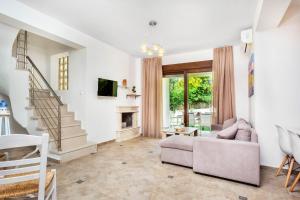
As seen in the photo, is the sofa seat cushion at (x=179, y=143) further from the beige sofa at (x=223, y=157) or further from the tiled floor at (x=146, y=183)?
the tiled floor at (x=146, y=183)

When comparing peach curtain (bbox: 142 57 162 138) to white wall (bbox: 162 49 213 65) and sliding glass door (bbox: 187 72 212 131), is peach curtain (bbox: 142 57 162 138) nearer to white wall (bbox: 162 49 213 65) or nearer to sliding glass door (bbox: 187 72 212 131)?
white wall (bbox: 162 49 213 65)

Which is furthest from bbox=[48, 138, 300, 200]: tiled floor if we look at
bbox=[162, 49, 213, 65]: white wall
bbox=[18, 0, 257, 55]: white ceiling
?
bbox=[162, 49, 213, 65]: white wall

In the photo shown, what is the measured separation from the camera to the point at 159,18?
3225 mm

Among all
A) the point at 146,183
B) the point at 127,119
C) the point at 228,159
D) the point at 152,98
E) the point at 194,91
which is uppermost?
the point at 194,91

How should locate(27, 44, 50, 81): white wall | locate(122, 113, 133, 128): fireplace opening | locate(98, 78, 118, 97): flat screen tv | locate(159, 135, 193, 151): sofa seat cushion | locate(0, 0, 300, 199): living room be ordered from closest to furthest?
locate(0, 0, 300, 199): living room → locate(159, 135, 193, 151): sofa seat cushion → locate(98, 78, 118, 97): flat screen tv → locate(27, 44, 50, 81): white wall → locate(122, 113, 133, 128): fireplace opening

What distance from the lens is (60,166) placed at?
303 cm

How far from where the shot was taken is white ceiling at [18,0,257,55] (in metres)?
2.77

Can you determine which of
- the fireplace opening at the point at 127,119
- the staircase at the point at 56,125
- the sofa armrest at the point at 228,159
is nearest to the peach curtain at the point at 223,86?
the sofa armrest at the point at 228,159

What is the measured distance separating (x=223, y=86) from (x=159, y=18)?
8.84ft

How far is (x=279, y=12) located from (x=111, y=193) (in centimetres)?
356

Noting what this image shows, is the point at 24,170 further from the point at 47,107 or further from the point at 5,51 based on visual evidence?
the point at 47,107

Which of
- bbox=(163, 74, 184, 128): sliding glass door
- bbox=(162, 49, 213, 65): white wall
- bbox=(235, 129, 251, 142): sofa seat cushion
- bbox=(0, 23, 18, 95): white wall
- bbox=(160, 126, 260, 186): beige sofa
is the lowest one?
bbox=(160, 126, 260, 186): beige sofa

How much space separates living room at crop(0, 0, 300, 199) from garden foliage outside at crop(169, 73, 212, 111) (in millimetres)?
33

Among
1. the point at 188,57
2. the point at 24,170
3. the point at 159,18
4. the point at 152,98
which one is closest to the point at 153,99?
the point at 152,98
